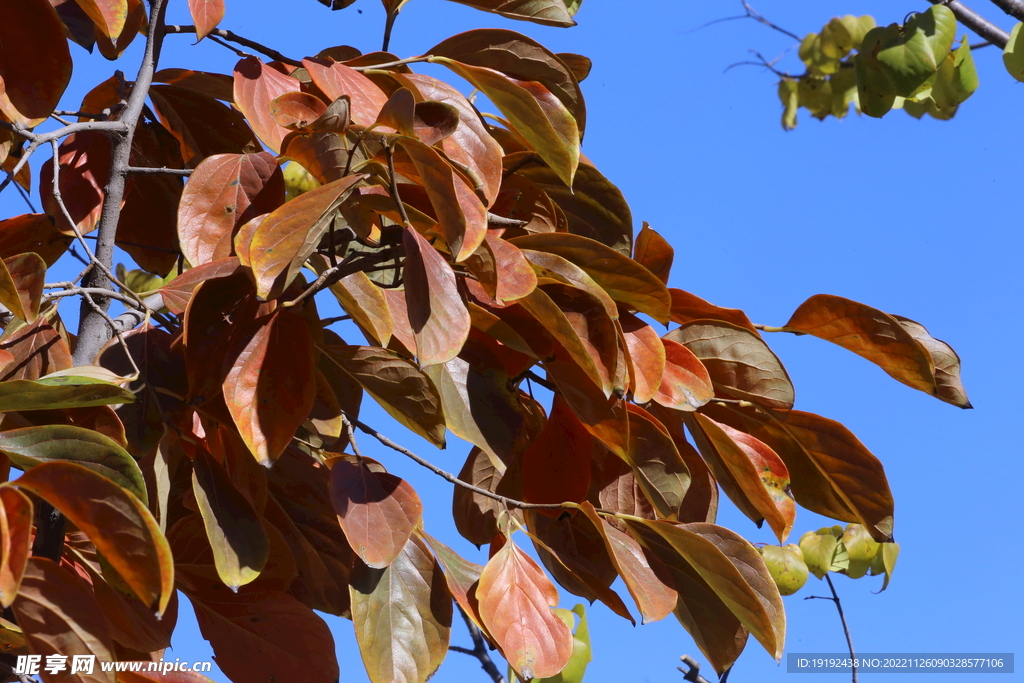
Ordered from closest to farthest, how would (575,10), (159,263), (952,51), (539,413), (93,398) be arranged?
(93,398)
(539,413)
(159,263)
(575,10)
(952,51)

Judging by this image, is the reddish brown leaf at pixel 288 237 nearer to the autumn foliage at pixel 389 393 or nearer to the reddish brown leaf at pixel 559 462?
the autumn foliage at pixel 389 393

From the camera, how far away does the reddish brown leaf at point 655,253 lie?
0.81 m

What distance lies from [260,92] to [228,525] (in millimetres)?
376

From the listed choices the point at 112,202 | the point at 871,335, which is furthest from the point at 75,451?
the point at 871,335

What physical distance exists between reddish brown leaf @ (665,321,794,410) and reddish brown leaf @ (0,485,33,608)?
1.69 feet

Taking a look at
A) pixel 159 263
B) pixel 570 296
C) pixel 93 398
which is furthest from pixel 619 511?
pixel 159 263

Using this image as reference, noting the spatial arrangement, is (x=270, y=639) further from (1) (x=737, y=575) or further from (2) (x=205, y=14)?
(2) (x=205, y=14)

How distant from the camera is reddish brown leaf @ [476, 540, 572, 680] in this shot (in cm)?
64

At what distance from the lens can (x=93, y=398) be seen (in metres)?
0.56

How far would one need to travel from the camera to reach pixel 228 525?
1.98ft

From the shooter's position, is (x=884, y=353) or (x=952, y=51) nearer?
(x=884, y=353)

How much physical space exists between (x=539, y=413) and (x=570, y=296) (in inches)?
7.7

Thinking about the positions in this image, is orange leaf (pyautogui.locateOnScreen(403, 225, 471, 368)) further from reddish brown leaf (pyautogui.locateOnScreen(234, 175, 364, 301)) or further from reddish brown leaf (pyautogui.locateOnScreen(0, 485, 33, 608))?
reddish brown leaf (pyautogui.locateOnScreen(0, 485, 33, 608))

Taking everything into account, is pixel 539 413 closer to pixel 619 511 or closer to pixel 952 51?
pixel 619 511
